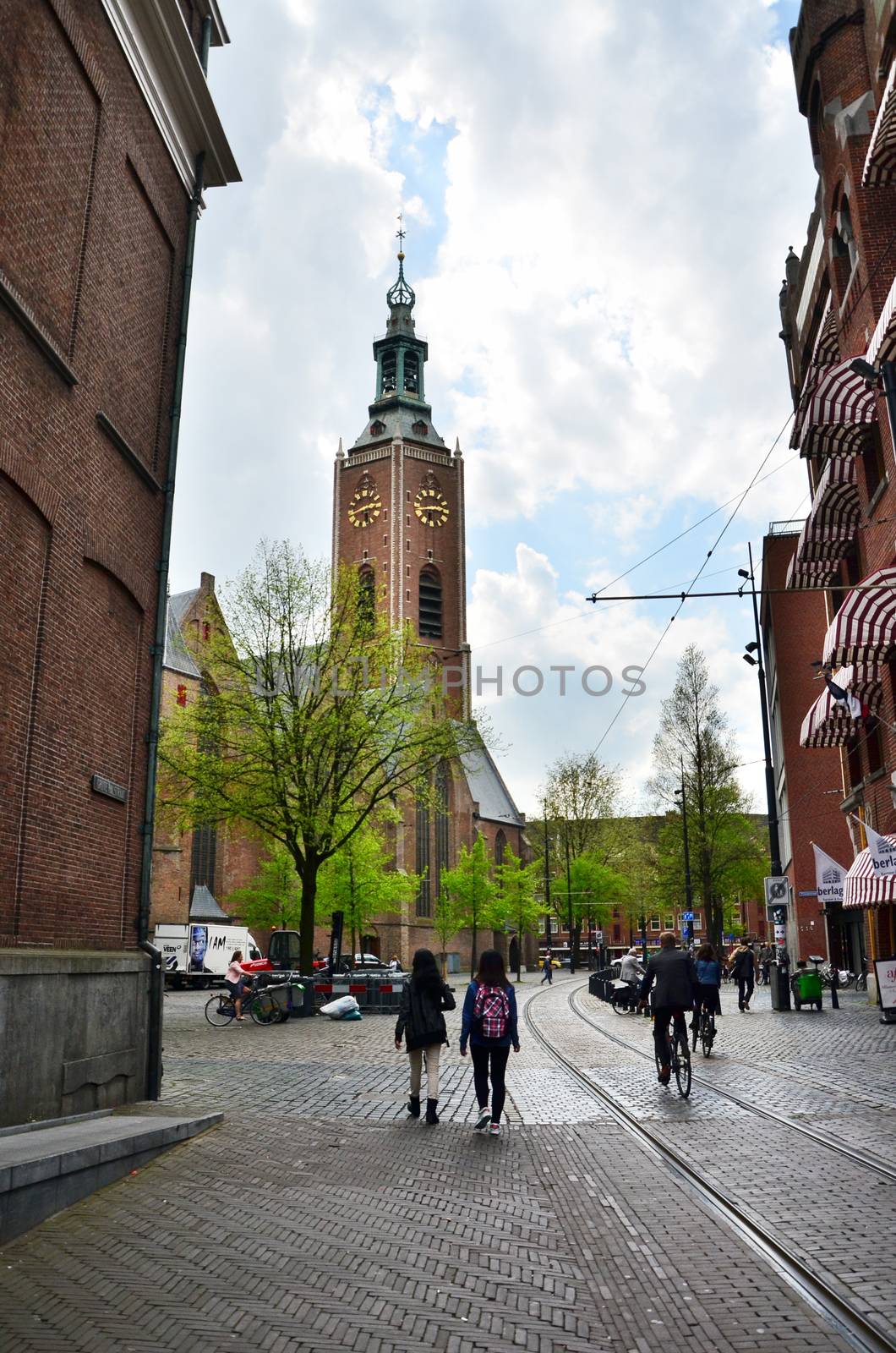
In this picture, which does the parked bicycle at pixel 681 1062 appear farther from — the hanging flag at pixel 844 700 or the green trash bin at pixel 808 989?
the green trash bin at pixel 808 989

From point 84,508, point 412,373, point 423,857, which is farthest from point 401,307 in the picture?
point 84,508

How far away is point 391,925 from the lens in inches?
2514

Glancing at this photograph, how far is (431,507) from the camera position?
79438 mm

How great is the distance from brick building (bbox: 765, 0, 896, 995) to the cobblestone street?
904 cm

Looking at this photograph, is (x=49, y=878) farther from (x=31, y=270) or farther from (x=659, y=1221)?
(x=659, y=1221)

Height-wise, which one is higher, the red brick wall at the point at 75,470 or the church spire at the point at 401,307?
the church spire at the point at 401,307

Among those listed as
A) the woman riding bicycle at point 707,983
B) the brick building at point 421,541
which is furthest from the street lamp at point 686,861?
the brick building at point 421,541

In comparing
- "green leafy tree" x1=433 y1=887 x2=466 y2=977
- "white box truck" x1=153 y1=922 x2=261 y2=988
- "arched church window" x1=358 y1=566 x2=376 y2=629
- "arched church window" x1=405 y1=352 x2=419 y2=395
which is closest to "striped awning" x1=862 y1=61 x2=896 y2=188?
"arched church window" x1=358 y1=566 x2=376 y2=629

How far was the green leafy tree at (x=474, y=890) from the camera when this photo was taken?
174 ft

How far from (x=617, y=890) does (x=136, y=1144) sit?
2305 inches

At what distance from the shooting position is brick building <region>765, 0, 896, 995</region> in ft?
53.1

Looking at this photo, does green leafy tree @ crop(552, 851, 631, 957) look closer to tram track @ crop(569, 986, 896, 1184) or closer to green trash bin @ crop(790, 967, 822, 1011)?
green trash bin @ crop(790, 967, 822, 1011)

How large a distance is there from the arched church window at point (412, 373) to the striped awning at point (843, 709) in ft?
223

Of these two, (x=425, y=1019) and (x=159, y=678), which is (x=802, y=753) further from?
(x=425, y=1019)
